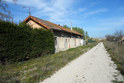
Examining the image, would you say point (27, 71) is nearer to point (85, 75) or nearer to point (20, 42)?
point (20, 42)

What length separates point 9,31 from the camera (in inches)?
218

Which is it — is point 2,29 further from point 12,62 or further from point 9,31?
point 12,62

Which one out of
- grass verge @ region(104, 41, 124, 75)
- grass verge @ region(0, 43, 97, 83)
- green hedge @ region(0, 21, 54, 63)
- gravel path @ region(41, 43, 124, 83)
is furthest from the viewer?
green hedge @ region(0, 21, 54, 63)

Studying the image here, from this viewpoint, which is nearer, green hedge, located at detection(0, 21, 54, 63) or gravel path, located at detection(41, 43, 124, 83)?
gravel path, located at detection(41, 43, 124, 83)

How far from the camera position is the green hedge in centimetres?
521

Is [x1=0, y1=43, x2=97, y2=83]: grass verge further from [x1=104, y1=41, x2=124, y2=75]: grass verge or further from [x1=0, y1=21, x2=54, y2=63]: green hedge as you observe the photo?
[x1=104, y1=41, x2=124, y2=75]: grass verge

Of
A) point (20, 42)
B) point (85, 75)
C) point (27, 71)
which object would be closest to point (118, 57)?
point (85, 75)

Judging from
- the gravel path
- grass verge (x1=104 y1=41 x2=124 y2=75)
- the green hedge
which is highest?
the green hedge

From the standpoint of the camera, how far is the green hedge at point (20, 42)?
17.1 ft

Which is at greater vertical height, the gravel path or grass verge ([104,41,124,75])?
grass verge ([104,41,124,75])

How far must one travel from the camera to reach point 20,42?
622cm

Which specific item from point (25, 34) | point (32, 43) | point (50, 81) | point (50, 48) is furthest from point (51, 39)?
point (50, 81)

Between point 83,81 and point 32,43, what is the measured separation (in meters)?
5.67

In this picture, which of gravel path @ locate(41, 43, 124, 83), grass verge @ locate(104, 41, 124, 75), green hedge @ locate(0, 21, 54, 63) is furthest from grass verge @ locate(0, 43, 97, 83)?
grass verge @ locate(104, 41, 124, 75)
